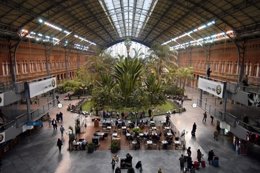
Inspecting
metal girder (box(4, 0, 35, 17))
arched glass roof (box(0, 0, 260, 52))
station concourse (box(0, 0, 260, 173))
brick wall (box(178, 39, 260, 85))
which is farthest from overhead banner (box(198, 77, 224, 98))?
metal girder (box(4, 0, 35, 17))

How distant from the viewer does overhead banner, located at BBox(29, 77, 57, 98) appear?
21062mm

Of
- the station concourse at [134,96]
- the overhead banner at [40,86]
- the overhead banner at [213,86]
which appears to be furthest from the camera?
the overhead banner at [213,86]

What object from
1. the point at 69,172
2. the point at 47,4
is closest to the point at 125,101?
the point at 69,172

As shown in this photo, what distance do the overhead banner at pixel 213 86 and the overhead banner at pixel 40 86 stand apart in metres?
16.0

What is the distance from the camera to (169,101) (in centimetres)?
4872

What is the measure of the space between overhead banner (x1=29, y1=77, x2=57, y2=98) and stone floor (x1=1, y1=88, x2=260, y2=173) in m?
5.59

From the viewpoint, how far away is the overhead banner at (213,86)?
2119cm

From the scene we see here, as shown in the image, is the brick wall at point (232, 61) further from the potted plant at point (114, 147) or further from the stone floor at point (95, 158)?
the potted plant at point (114, 147)

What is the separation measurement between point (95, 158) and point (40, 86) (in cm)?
834

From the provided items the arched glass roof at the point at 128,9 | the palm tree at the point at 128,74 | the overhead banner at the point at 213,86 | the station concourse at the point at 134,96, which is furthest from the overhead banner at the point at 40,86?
the overhead banner at the point at 213,86

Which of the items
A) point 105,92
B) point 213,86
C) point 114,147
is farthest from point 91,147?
point 213,86

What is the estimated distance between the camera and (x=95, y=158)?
2148 centimetres

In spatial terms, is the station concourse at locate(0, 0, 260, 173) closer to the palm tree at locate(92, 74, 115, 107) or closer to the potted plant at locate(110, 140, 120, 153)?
the potted plant at locate(110, 140, 120, 153)

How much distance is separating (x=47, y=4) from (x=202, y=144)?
23883mm
